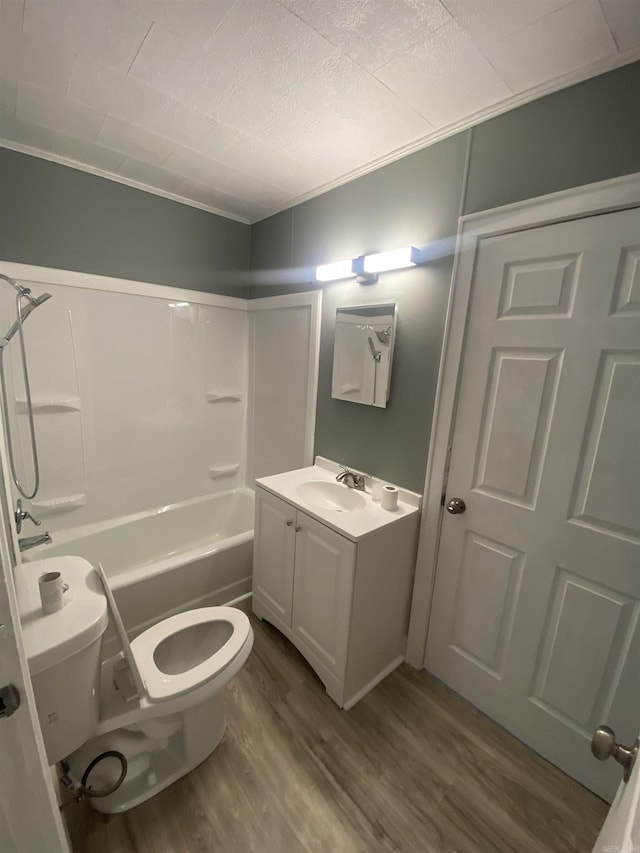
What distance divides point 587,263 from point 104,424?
2.40 m

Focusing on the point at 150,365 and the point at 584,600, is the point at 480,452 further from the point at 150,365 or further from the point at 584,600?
the point at 150,365

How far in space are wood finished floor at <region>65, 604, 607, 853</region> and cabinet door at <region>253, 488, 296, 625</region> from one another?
39 cm

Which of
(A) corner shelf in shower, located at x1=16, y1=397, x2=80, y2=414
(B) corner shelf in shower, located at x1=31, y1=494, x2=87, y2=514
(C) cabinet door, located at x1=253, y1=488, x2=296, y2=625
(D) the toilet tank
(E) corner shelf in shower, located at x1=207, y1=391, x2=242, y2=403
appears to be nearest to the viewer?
(D) the toilet tank

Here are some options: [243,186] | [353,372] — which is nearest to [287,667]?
[353,372]

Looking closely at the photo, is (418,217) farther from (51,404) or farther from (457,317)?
(51,404)

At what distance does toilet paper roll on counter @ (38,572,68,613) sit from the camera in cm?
101

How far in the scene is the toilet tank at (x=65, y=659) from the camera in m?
0.94

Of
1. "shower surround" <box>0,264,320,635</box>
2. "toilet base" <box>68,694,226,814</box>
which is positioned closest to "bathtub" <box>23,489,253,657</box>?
"shower surround" <box>0,264,320,635</box>

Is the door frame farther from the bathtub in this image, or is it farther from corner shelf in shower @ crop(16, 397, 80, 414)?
corner shelf in shower @ crop(16, 397, 80, 414)

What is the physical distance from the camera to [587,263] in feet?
3.72

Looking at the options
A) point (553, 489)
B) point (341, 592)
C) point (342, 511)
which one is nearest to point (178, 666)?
point (341, 592)

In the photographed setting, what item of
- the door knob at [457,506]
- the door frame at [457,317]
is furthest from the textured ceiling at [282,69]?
the door knob at [457,506]

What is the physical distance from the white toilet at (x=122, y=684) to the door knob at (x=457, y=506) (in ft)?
3.11

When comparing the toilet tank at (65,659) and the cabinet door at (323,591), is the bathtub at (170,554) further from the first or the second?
the toilet tank at (65,659)
